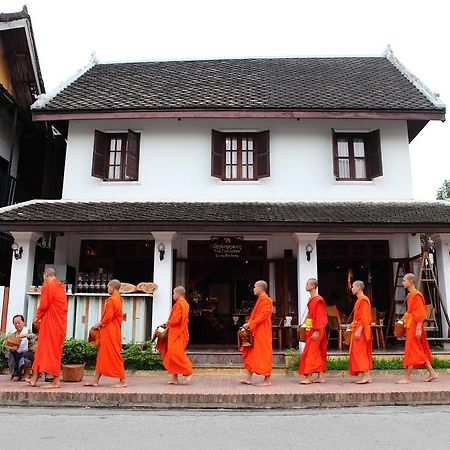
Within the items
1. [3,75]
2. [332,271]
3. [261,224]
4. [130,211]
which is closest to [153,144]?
[130,211]

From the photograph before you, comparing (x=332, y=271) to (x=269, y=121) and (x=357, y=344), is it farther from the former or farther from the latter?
(x=357, y=344)

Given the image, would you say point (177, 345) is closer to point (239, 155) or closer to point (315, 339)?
point (315, 339)

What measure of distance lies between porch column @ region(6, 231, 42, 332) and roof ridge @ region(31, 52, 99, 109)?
3549 mm

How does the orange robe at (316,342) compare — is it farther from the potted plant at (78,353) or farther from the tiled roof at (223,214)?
the potted plant at (78,353)

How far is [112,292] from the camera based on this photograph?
795cm

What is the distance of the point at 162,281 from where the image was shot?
1043 cm

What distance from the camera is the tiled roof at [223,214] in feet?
32.8

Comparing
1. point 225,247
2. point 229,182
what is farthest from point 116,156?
point 225,247

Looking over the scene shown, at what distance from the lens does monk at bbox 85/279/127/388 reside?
7.71m

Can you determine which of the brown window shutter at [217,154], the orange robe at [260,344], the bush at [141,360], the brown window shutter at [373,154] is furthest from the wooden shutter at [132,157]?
the brown window shutter at [373,154]

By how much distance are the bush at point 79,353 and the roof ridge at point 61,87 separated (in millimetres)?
6045

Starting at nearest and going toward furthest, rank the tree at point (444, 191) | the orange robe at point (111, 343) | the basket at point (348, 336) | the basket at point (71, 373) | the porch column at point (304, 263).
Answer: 1. the orange robe at point (111, 343)
2. the basket at point (71, 373)
3. the basket at point (348, 336)
4. the porch column at point (304, 263)
5. the tree at point (444, 191)

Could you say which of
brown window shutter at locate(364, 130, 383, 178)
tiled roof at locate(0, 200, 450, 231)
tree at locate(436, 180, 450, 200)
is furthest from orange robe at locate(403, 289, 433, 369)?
tree at locate(436, 180, 450, 200)

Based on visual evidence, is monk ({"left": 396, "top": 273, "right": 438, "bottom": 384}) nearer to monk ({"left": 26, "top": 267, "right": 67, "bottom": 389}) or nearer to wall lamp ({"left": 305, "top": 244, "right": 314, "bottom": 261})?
wall lamp ({"left": 305, "top": 244, "right": 314, "bottom": 261})
